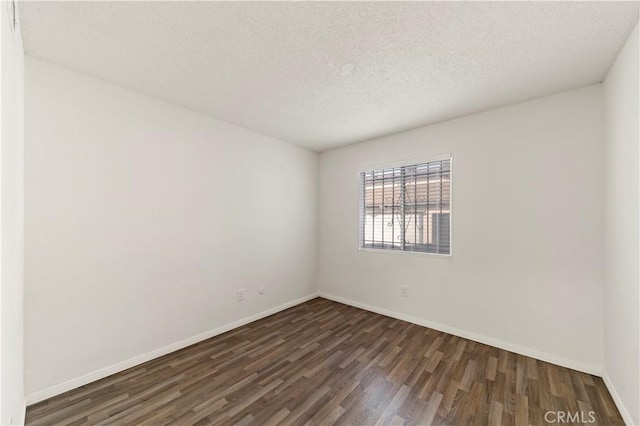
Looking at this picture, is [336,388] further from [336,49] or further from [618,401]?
[336,49]

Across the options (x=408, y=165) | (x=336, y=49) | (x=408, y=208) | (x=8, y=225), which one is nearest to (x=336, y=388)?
(x=8, y=225)

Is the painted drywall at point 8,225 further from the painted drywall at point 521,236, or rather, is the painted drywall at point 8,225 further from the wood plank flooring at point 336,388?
the painted drywall at point 521,236

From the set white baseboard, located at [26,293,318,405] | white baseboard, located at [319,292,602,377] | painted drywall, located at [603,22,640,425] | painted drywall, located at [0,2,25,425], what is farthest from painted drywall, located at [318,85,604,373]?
painted drywall, located at [0,2,25,425]

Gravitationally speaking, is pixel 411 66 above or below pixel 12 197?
above

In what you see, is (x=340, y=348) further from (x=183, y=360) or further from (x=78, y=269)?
(x=78, y=269)

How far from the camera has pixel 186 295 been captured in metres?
2.73

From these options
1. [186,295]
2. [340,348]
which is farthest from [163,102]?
[340,348]

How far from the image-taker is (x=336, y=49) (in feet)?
5.93

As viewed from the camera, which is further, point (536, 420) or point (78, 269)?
point (78, 269)

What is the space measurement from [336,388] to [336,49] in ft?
8.49

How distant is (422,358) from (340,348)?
0.81m

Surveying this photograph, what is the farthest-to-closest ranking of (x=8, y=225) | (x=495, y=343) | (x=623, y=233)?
(x=495, y=343), (x=623, y=233), (x=8, y=225)

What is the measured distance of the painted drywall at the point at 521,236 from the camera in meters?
2.28

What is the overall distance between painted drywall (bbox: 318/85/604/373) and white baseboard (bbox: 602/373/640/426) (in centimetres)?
17
